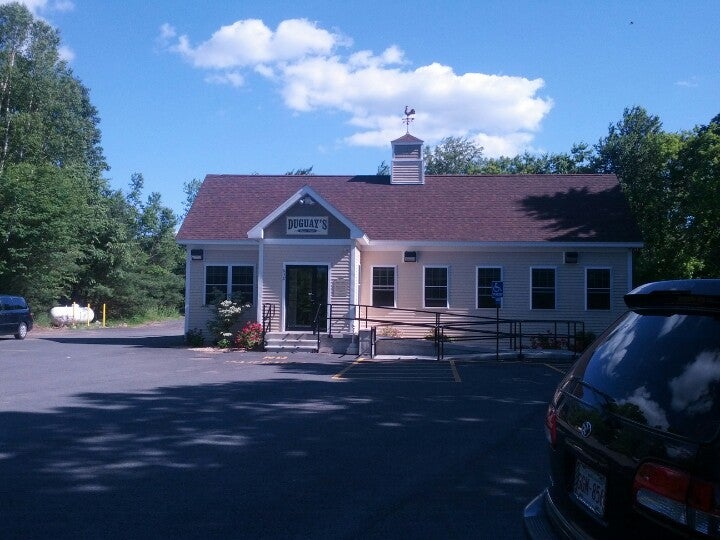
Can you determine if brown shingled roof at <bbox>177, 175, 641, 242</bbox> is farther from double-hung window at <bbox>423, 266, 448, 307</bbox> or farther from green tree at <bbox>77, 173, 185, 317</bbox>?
green tree at <bbox>77, 173, 185, 317</bbox>

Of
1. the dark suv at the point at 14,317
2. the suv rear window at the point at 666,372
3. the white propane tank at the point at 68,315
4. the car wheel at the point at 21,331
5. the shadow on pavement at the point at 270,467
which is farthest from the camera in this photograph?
the white propane tank at the point at 68,315

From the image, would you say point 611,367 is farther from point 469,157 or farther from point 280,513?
point 469,157

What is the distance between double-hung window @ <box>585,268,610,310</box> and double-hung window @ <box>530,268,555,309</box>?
3.74 feet

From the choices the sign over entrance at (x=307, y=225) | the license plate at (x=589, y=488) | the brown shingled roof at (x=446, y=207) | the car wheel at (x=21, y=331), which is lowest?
the car wheel at (x=21, y=331)

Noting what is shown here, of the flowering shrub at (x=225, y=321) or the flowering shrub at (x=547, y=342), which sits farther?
the flowering shrub at (x=225, y=321)

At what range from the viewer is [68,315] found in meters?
37.8

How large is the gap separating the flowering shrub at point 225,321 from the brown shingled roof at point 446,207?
2.40 meters

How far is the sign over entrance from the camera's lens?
22.6 m

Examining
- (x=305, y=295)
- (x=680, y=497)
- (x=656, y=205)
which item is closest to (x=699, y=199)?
(x=656, y=205)

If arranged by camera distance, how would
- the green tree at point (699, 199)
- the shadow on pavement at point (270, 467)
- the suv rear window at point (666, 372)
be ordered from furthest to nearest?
the green tree at point (699, 199), the shadow on pavement at point (270, 467), the suv rear window at point (666, 372)

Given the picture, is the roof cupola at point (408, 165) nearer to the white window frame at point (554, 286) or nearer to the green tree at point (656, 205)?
the white window frame at point (554, 286)

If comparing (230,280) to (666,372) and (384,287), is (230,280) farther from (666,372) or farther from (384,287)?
(666,372)

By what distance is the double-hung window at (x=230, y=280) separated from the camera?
24312 mm

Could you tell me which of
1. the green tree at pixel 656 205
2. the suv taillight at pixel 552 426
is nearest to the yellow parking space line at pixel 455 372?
the suv taillight at pixel 552 426
